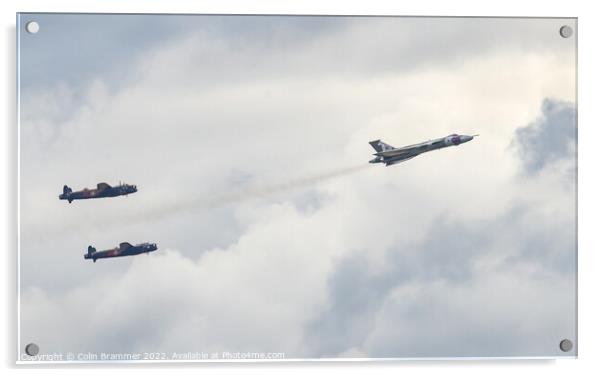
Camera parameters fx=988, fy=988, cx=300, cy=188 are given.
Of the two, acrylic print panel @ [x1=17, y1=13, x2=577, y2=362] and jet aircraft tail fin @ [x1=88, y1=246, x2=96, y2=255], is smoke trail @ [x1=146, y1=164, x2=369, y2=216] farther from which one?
jet aircraft tail fin @ [x1=88, y1=246, x2=96, y2=255]

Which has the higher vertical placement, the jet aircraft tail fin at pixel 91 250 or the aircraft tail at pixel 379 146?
the aircraft tail at pixel 379 146

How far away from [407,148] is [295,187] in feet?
3.43

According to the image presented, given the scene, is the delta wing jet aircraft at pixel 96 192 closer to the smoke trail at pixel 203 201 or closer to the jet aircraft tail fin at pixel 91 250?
the smoke trail at pixel 203 201

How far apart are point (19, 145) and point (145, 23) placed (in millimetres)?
1512

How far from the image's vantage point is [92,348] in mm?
8469

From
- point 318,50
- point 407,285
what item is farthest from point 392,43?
point 407,285

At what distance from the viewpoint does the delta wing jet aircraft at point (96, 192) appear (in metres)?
8.50

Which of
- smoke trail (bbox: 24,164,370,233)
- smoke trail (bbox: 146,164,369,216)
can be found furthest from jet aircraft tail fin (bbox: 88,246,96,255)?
smoke trail (bbox: 146,164,369,216)

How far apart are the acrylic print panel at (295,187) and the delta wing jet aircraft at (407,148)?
0.02 m

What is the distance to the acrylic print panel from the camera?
8508 mm

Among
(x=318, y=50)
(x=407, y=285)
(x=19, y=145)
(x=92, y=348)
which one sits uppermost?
(x=318, y=50)

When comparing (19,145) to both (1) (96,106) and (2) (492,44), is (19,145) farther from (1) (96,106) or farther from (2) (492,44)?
(2) (492,44)

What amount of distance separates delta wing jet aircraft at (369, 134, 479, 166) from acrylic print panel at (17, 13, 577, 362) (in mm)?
20
